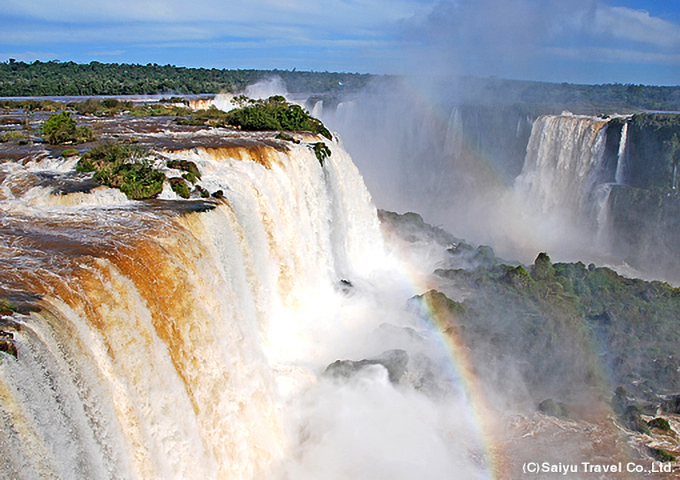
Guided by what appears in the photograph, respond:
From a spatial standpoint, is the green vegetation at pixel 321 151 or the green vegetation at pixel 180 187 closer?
the green vegetation at pixel 180 187

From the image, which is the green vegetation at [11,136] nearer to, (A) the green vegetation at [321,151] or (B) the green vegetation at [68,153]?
(B) the green vegetation at [68,153]

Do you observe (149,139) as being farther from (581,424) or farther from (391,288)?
(581,424)

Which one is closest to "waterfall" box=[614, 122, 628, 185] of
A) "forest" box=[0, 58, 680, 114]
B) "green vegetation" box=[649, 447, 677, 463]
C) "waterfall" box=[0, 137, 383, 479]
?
"forest" box=[0, 58, 680, 114]

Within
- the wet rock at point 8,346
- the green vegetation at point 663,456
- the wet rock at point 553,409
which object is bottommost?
the green vegetation at point 663,456

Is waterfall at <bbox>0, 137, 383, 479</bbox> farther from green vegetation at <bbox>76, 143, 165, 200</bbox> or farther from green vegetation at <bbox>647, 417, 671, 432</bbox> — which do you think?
green vegetation at <bbox>647, 417, 671, 432</bbox>

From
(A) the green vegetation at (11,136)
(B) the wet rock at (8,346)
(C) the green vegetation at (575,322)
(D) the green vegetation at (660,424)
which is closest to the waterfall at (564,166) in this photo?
(C) the green vegetation at (575,322)

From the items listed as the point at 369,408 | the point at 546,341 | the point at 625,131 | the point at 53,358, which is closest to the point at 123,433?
the point at 53,358
